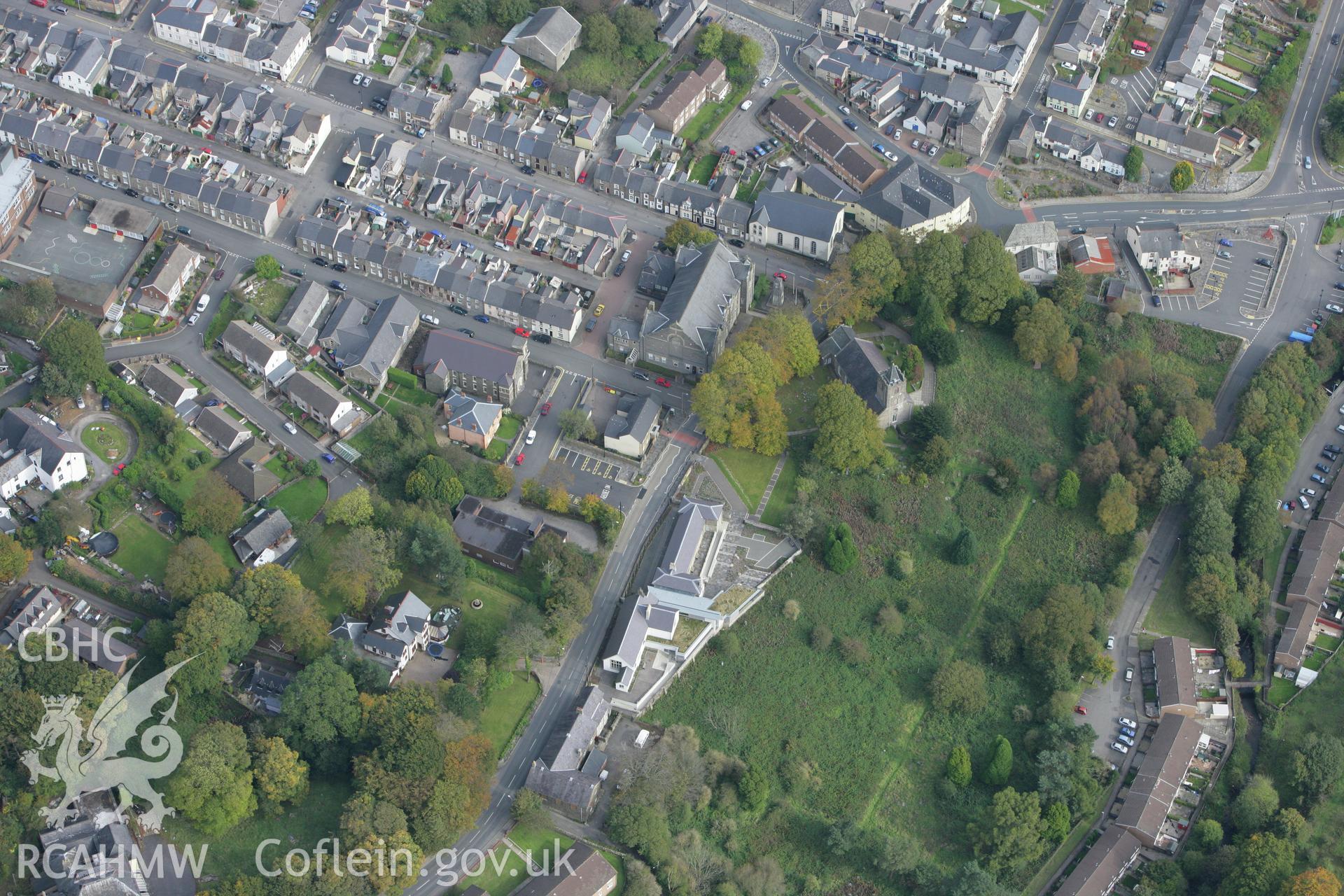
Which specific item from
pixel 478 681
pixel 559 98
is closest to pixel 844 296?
pixel 559 98

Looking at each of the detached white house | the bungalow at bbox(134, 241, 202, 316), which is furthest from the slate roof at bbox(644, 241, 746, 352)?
the detached white house

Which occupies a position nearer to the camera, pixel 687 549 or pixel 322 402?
pixel 687 549

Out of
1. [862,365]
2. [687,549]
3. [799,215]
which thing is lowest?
[687,549]

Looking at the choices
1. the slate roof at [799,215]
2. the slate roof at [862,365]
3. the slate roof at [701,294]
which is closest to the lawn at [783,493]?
the slate roof at [862,365]

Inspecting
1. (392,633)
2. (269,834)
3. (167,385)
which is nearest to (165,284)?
(167,385)

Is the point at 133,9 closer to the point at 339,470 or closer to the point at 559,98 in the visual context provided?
the point at 559,98

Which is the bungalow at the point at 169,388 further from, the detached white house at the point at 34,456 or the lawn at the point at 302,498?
the lawn at the point at 302,498

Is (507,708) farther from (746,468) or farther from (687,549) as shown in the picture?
(746,468)
